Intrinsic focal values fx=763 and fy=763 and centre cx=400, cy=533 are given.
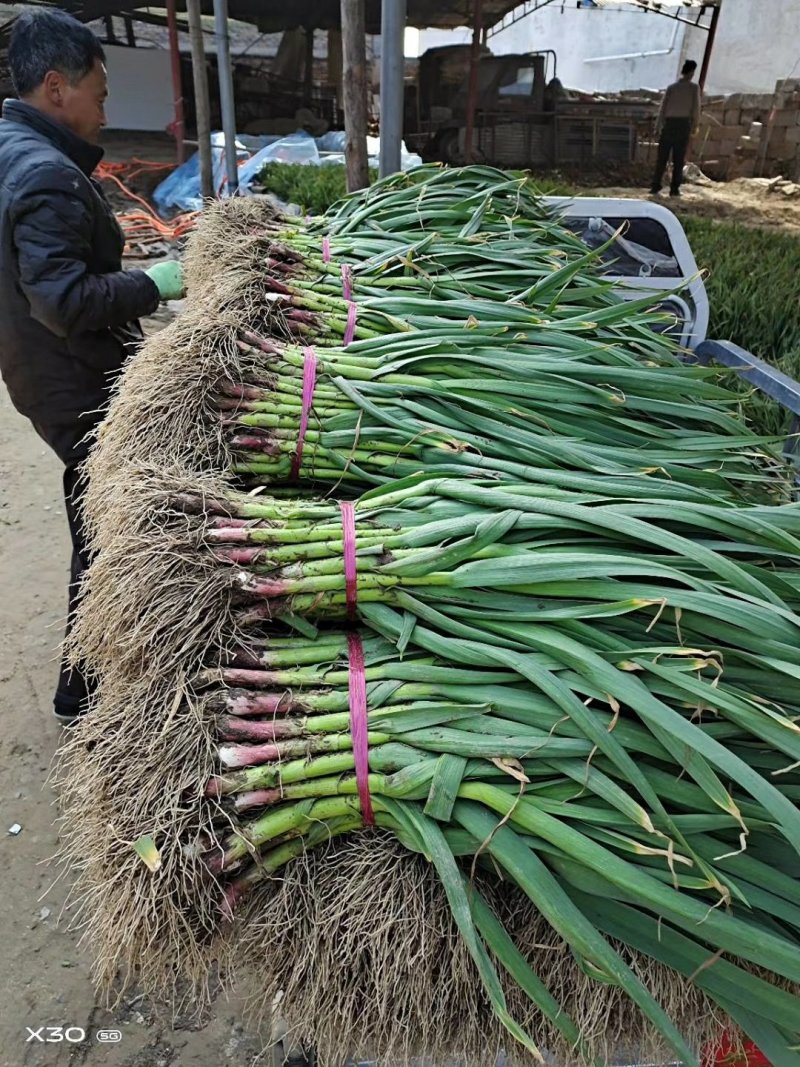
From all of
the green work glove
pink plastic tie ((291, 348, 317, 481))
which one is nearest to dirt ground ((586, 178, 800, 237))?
the green work glove

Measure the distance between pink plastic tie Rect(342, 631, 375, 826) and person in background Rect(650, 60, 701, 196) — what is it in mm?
11700

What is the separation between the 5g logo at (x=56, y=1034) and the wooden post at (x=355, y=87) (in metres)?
3.40

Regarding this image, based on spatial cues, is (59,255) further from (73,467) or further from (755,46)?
(755,46)

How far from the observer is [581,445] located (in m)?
1.35

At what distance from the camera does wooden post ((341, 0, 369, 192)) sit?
3.35 metres

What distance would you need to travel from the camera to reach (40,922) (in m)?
2.00

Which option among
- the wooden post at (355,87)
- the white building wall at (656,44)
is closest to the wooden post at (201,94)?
the wooden post at (355,87)

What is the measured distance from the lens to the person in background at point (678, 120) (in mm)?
10359

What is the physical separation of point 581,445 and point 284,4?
13255mm

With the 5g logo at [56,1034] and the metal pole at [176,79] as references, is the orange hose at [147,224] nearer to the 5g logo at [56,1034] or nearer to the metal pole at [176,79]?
the metal pole at [176,79]

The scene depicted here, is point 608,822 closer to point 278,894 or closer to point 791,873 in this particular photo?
point 791,873

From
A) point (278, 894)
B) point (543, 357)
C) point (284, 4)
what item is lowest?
point (278, 894)

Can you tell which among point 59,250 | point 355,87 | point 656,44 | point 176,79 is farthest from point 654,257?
point 656,44

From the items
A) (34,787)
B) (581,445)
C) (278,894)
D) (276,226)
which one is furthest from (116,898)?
(276,226)
